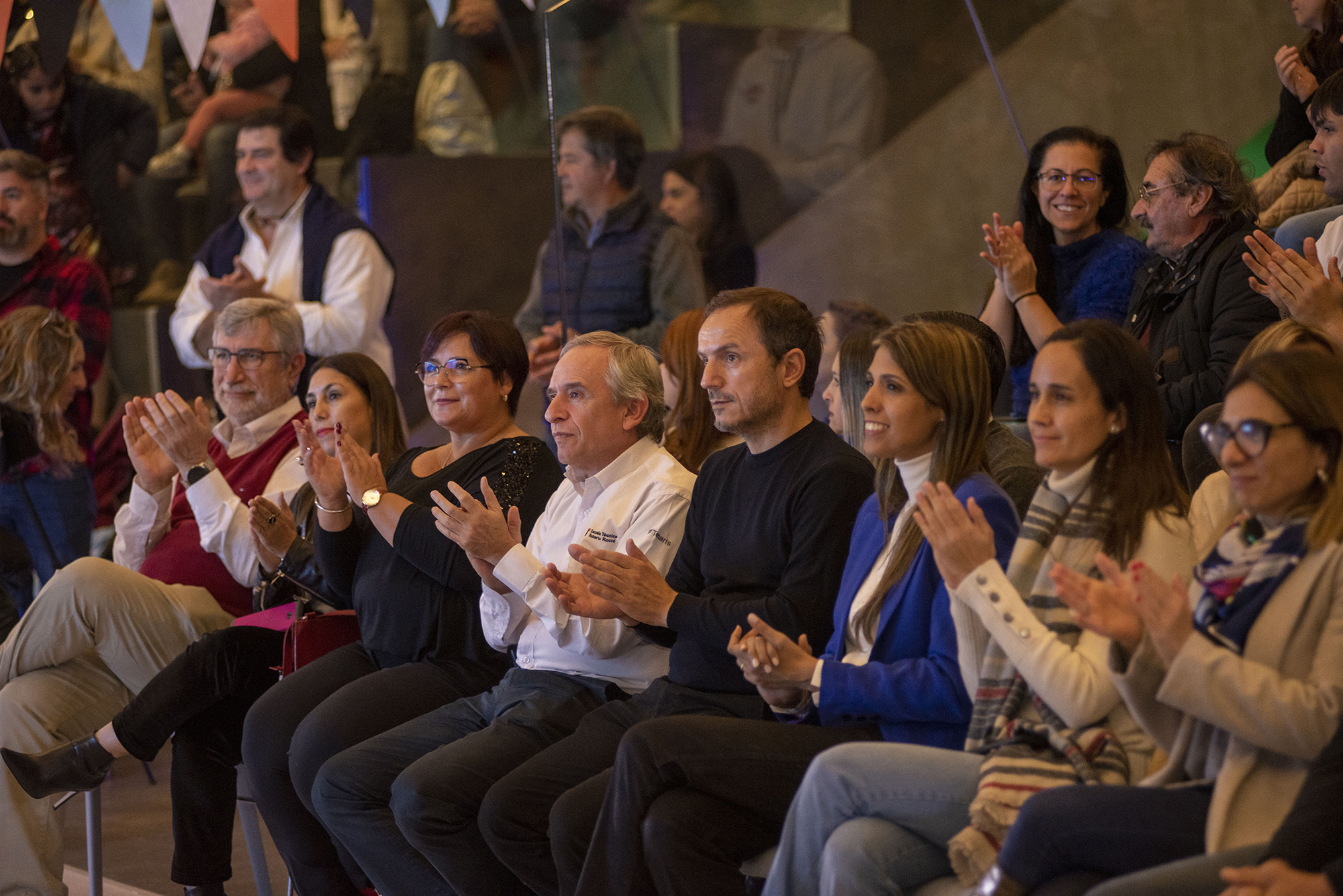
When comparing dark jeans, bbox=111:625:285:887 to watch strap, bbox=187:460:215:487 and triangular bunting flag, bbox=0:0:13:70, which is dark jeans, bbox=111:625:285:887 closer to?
watch strap, bbox=187:460:215:487

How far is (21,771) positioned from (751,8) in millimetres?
2867

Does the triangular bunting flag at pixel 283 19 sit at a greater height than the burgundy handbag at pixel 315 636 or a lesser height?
greater

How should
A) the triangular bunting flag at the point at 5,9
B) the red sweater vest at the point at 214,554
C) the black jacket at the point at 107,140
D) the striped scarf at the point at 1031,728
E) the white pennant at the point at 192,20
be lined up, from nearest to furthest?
the striped scarf at the point at 1031,728, the red sweater vest at the point at 214,554, the triangular bunting flag at the point at 5,9, the white pennant at the point at 192,20, the black jacket at the point at 107,140

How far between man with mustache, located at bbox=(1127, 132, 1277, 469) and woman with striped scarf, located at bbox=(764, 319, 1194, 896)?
0.89 meters

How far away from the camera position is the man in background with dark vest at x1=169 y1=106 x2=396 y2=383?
4.35 metres

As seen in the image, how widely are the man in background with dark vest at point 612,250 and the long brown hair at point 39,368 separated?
144cm

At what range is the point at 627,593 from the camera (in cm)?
243

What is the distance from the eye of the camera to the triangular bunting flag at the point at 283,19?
4707 mm

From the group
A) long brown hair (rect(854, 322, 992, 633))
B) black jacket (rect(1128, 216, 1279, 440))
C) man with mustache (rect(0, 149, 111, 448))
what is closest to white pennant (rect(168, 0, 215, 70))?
man with mustache (rect(0, 149, 111, 448))

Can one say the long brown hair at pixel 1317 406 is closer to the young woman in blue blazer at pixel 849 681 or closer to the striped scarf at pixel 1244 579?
the striped scarf at pixel 1244 579

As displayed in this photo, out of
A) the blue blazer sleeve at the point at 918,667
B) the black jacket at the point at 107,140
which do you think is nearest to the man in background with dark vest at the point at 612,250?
the blue blazer sleeve at the point at 918,667

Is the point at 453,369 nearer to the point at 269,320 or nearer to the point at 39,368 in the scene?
the point at 269,320

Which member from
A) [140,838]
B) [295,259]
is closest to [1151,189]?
[295,259]

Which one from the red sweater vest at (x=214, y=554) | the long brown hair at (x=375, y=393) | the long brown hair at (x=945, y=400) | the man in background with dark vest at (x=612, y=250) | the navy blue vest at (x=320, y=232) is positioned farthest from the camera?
the navy blue vest at (x=320, y=232)
